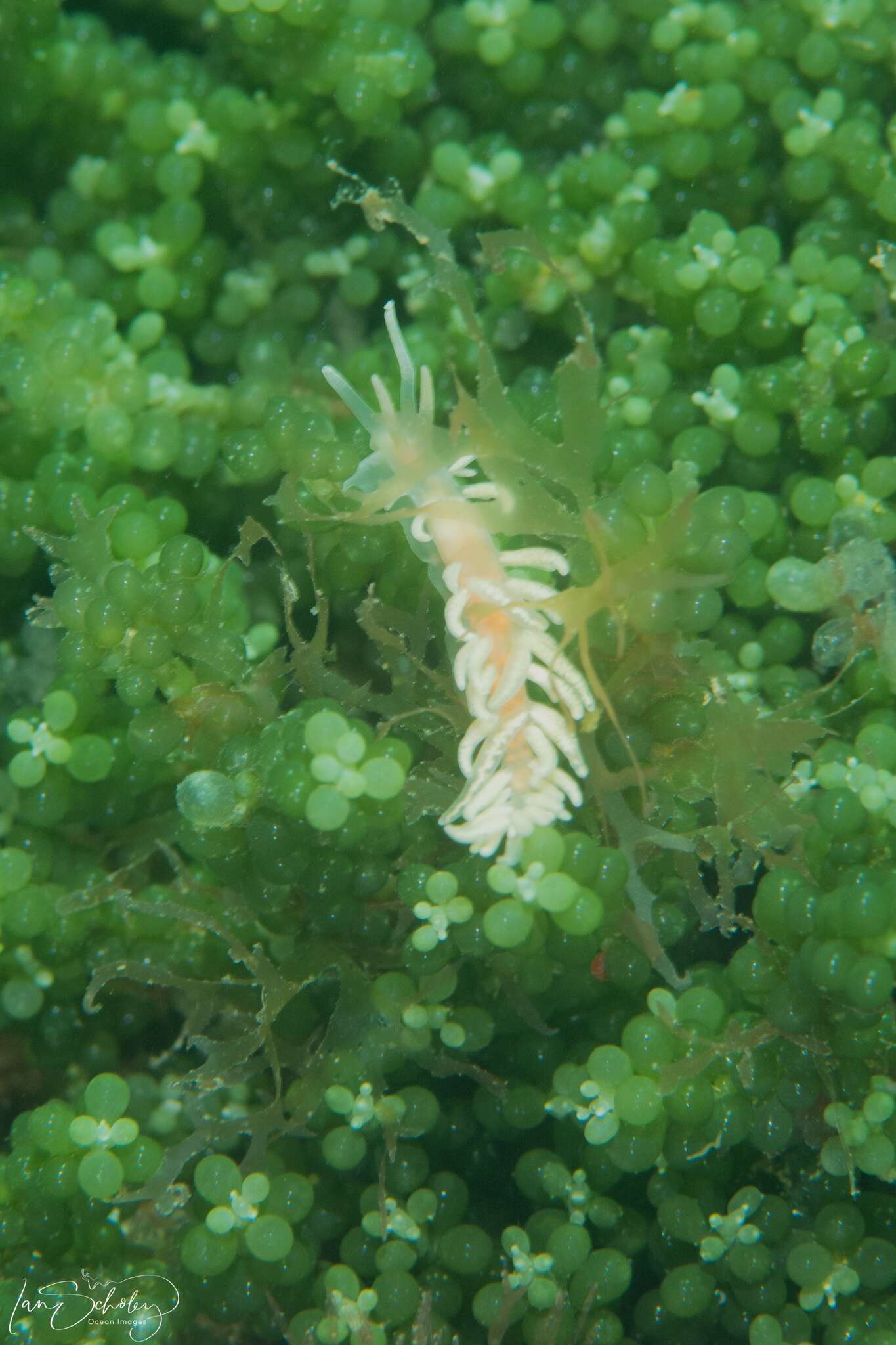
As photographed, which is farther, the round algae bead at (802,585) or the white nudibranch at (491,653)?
the round algae bead at (802,585)

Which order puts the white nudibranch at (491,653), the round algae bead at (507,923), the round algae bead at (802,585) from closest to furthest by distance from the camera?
the round algae bead at (507,923), the white nudibranch at (491,653), the round algae bead at (802,585)

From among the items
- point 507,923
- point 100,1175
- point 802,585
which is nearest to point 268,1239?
point 100,1175

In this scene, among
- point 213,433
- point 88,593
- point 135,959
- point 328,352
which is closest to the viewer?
point 88,593

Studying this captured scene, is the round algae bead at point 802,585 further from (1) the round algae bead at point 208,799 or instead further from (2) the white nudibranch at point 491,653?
(1) the round algae bead at point 208,799

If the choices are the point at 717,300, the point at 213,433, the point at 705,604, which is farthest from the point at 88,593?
the point at 717,300

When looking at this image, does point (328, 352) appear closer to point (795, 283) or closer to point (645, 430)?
point (645, 430)

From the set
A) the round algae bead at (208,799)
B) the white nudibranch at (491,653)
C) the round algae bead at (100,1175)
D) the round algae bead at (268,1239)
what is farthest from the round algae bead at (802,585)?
the round algae bead at (100,1175)

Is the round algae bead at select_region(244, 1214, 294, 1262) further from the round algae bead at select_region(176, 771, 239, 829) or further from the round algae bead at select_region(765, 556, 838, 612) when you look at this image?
the round algae bead at select_region(765, 556, 838, 612)

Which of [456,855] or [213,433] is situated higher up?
[213,433]
